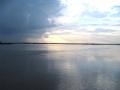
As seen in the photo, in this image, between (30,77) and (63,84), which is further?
(30,77)

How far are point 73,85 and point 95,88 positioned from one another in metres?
1.82

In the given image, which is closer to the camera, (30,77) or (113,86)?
(113,86)

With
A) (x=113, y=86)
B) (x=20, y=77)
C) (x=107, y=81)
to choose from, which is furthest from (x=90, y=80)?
(x=20, y=77)

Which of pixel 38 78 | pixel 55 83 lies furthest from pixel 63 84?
pixel 38 78

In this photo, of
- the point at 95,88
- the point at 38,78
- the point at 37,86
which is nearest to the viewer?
the point at 95,88

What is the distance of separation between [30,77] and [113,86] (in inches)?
323

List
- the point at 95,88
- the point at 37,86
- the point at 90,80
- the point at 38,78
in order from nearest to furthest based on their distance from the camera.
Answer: the point at 95,88 < the point at 37,86 < the point at 90,80 < the point at 38,78

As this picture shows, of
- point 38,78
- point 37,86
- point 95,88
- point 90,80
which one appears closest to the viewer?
point 95,88

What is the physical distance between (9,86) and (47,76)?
22.7 feet

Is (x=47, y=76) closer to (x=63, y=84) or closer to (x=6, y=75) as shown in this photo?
(x=6, y=75)

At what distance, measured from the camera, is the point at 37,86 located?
2581 centimetres

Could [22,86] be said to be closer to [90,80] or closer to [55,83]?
[55,83]

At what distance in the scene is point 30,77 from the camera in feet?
101

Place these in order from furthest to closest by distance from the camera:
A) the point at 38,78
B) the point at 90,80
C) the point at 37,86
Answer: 1. the point at 38,78
2. the point at 90,80
3. the point at 37,86
